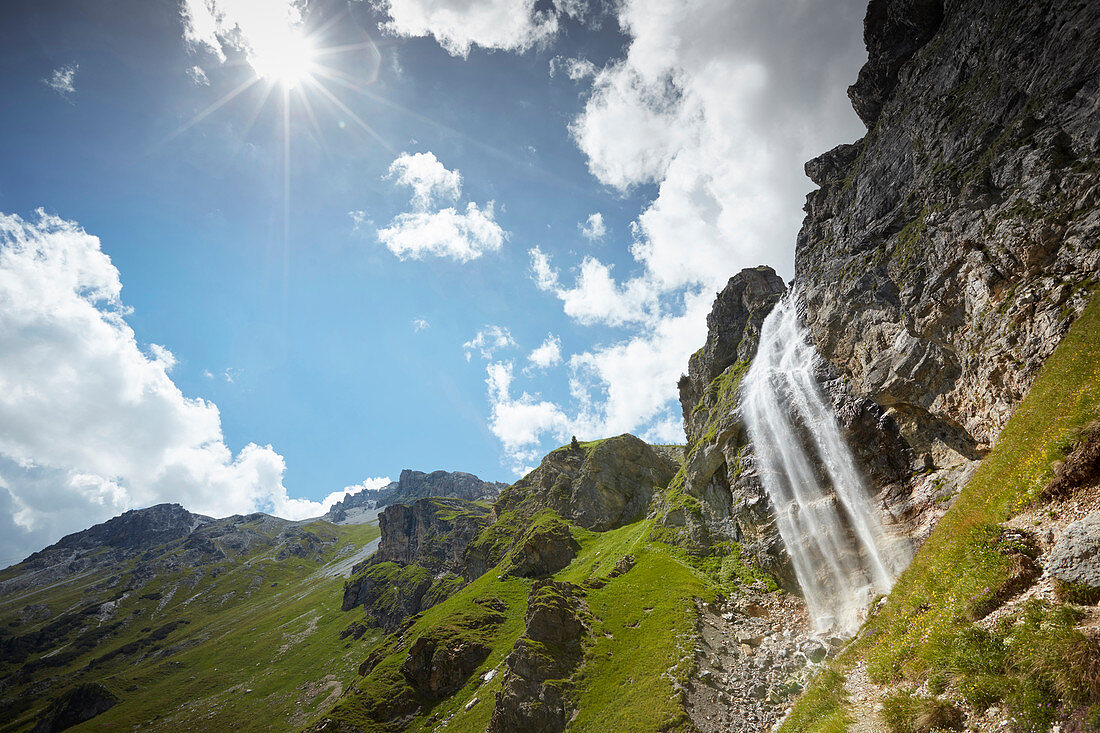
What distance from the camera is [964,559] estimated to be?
551 inches

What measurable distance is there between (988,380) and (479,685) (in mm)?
55899

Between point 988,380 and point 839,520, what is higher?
point 988,380

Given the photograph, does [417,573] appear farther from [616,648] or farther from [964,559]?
[964,559]

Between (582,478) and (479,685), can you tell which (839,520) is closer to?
(479,685)

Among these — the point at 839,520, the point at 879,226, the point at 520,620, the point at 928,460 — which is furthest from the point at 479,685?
the point at 879,226

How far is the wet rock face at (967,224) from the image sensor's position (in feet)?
89.8

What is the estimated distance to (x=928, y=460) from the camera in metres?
34.6

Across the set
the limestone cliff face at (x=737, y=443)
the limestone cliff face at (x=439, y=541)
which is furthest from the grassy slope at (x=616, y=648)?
the limestone cliff face at (x=439, y=541)

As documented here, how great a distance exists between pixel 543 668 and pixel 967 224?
171 ft

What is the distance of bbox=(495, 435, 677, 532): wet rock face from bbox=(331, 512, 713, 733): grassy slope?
18472 mm

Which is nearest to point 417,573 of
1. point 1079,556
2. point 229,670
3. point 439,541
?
point 439,541

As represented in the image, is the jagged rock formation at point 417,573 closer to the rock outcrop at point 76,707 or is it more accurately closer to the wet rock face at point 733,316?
the rock outcrop at point 76,707

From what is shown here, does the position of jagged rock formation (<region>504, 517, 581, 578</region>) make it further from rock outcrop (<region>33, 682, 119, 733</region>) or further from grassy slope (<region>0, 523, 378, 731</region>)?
rock outcrop (<region>33, 682, 119, 733</region>)

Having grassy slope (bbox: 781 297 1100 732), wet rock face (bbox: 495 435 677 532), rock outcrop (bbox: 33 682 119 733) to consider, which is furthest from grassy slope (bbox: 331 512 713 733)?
rock outcrop (bbox: 33 682 119 733)
